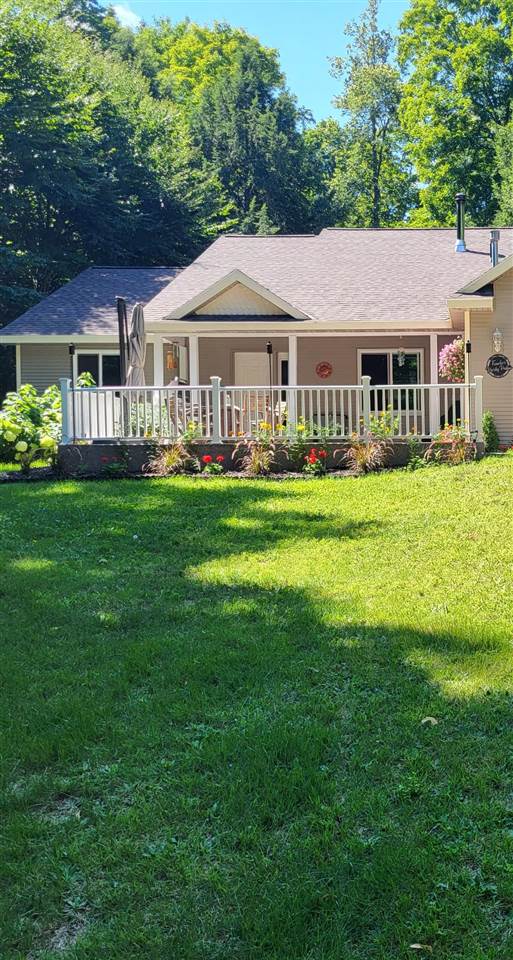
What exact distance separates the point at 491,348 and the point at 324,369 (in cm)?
422

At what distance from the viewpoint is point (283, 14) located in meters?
35.0

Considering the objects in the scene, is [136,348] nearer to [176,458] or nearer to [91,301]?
[176,458]

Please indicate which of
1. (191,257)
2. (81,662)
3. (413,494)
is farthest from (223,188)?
(81,662)

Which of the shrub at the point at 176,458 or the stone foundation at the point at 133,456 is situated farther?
the stone foundation at the point at 133,456

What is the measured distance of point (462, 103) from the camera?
3316 centimetres

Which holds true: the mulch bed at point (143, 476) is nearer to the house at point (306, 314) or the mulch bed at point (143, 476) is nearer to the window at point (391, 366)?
the house at point (306, 314)

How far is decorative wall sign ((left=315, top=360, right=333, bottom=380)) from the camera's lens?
56.9 ft

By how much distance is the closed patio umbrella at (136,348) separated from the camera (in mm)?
12891

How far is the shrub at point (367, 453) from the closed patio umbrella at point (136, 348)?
143 inches

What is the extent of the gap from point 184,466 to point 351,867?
29.2 ft

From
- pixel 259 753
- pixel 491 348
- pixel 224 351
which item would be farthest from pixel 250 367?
pixel 259 753

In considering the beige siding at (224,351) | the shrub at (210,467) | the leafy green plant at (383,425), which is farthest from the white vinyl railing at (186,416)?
the beige siding at (224,351)

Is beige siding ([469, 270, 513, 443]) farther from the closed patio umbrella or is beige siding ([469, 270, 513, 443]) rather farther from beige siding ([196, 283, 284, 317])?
the closed patio umbrella

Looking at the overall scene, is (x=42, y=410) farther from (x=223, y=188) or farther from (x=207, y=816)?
(x=223, y=188)
